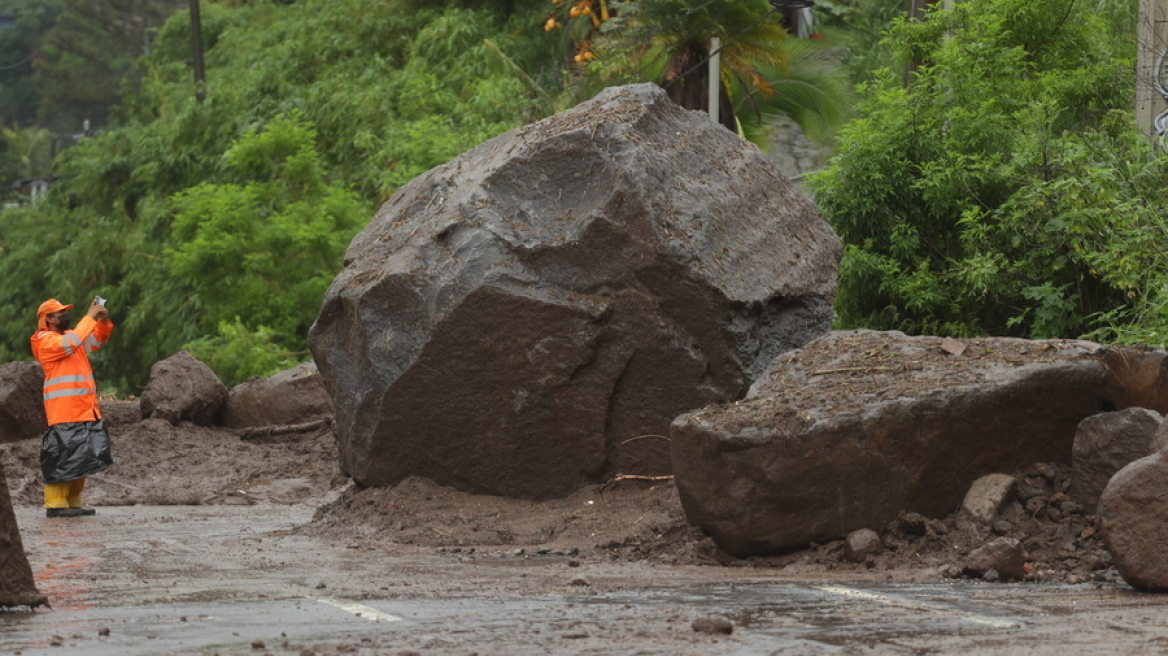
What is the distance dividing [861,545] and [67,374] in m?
7.38

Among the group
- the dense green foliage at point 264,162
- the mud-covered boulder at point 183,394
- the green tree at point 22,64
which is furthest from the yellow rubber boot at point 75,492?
the green tree at point 22,64

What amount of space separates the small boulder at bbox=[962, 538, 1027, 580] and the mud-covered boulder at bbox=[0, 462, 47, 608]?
4183mm

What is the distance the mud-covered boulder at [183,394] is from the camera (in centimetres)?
1556

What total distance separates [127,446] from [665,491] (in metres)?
8.32

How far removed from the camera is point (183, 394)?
1563cm

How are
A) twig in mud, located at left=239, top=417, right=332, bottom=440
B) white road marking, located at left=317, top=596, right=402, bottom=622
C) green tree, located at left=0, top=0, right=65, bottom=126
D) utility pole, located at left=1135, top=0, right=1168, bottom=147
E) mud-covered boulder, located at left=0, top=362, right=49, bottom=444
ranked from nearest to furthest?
1. white road marking, located at left=317, top=596, right=402, bottom=622
2. utility pole, located at left=1135, top=0, right=1168, bottom=147
3. mud-covered boulder, located at left=0, top=362, right=49, bottom=444
4. twig in mud, located at left=239, top=417, right=332, bottom=440
5. green tree, located at left=0, top=0, right=65, bottom=126

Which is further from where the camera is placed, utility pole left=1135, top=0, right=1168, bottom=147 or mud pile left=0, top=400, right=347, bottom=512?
utility pole left=1135, top=0, right=1168, bottom=147

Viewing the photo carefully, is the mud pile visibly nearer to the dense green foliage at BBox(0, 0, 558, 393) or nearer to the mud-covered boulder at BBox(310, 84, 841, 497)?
the mud-covered boulder at BBox(310, 84, 841, 497)

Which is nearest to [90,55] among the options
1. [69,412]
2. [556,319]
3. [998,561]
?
[69,412]

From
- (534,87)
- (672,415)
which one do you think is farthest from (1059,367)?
(534,87)

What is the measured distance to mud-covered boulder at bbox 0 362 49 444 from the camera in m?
14.7

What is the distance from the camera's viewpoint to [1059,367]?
704 cm

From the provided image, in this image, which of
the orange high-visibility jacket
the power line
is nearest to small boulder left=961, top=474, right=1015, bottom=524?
the orange high-visibility jacket

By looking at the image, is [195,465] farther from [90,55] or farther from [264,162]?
[90,55]
